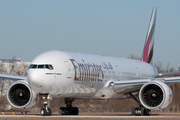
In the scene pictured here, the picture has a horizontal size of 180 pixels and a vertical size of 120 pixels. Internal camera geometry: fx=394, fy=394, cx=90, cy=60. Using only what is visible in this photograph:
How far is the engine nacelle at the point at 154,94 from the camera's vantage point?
23562mm

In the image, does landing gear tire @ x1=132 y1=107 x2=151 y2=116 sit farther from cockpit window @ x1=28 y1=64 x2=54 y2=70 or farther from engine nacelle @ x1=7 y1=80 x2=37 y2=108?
cockpit window @ x1=28 y1=64 x2=54 y2=70

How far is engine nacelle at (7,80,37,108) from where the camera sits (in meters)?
24.2

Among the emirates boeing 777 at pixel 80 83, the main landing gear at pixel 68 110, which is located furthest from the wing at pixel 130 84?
the main landing gear at pixel 68 110

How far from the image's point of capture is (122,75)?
28.8 metres

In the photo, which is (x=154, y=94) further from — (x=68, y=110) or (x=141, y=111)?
(x=68, y=110)

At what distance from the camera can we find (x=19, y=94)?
2444 cm

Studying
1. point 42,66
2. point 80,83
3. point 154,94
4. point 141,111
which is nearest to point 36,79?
point 42,66

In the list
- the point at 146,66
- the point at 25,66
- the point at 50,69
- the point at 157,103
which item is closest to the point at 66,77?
the point at 50,69

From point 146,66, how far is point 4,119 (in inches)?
684

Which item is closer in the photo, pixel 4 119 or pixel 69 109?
pixel 4 119

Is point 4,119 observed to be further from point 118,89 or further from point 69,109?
point 118,89

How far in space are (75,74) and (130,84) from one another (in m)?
4.51

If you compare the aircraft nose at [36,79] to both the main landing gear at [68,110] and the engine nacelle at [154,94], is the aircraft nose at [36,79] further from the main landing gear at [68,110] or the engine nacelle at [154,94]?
the engine nacelle at [154,94]

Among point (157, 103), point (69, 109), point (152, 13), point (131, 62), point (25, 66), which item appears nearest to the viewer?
point (157, 103)
